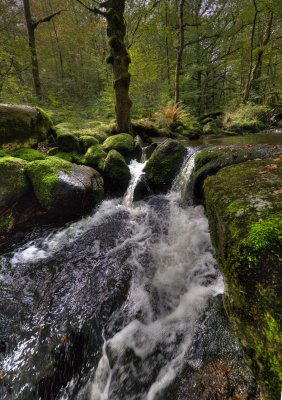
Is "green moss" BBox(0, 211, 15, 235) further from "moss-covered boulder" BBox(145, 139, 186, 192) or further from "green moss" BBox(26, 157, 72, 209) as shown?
"moss-covered boulder" BBox(145, 139, 186, 192)

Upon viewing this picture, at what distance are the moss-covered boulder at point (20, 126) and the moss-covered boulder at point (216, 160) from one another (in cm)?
446

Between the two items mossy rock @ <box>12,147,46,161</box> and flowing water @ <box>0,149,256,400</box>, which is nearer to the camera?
flowing water @ <box>0,149,256,400</box>

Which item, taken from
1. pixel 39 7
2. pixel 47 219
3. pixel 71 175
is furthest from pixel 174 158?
pixel 39 7

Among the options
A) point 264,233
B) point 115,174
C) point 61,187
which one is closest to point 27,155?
point 61,187

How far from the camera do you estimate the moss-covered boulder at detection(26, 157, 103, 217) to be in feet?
13.1

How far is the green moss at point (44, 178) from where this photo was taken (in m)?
3.98

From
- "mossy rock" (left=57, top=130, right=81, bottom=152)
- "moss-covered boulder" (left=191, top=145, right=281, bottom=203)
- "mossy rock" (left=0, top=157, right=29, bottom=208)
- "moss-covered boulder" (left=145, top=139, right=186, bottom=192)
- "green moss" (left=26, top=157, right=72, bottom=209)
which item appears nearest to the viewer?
"moss-covered boulder" (left=191, top=145, right=281, bottom=203)

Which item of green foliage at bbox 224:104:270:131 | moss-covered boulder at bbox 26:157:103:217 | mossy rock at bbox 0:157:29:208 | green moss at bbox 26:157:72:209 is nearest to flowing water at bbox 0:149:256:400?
moss-covered boulder at bbox 26:157:103:217

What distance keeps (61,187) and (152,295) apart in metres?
2.68

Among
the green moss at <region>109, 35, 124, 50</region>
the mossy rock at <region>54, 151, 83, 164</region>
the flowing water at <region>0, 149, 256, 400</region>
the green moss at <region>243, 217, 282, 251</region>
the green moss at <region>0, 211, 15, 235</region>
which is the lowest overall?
the flowing water at <region>0, 149, 256, 400</region>

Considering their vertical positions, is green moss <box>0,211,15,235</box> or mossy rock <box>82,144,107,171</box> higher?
mossy rock <box>82,144,107,171</box>

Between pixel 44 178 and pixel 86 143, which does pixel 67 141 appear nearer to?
pixel 86 143

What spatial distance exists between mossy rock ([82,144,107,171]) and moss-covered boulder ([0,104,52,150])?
5.05ft

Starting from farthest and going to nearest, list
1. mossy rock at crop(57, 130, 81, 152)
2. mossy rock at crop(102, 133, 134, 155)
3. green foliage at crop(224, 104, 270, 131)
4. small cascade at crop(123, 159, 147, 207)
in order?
1. green foliage at crop(224, 104, 270, 131)
2. mossy rock at crop(102, 133, 134, 155)
3. mossy rock at crop(57, 130, 81, 152)
4. small cascade at crop(123, 159, 147, 207)
